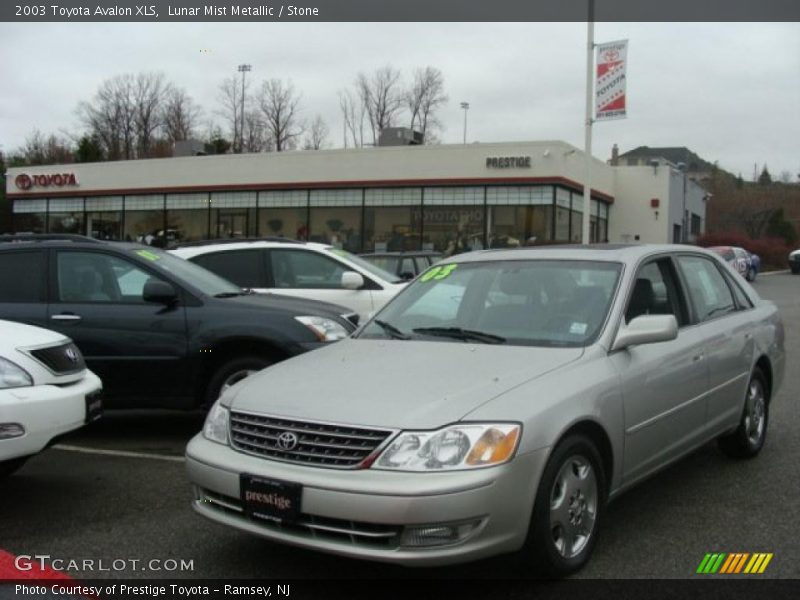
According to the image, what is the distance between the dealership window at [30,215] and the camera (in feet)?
137

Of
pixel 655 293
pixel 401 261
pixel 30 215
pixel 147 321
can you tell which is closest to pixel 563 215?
pixel 401 261

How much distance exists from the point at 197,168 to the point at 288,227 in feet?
17.0

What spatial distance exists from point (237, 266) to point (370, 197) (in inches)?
954

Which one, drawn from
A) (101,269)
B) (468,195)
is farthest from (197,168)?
(101,269)

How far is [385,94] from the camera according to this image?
235ft

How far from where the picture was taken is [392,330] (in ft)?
16.0

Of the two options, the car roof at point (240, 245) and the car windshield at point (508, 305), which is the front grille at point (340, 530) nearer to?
the car windshield at point (508, 305)

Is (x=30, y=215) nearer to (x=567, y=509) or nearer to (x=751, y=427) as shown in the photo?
(x=751, y=427)

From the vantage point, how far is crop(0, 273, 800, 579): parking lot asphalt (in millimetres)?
3975

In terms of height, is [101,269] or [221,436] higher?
[101,269]

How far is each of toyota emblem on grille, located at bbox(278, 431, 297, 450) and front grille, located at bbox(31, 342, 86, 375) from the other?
1966mm

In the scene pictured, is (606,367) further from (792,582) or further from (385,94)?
(385,94)

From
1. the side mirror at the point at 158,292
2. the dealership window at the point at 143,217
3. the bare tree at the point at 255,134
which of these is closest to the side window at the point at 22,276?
the side mirror at the point at 158,292

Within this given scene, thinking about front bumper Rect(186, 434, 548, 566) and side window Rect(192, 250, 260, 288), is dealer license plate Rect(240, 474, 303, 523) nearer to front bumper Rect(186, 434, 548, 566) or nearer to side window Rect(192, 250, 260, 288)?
front bumper Rect(186, 434, 548, 566)
